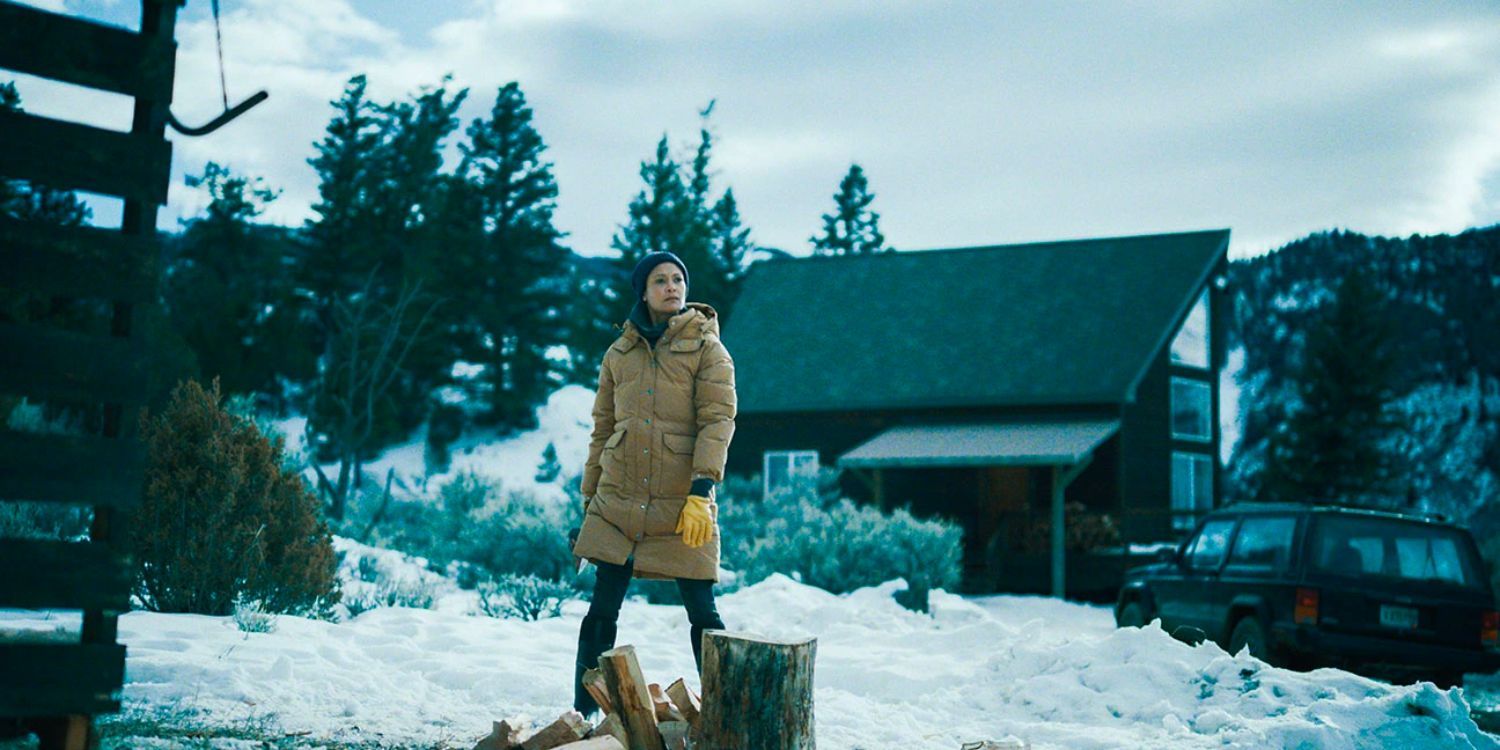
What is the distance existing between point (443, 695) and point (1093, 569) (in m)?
17.5

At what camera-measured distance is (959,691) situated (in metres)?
8.06

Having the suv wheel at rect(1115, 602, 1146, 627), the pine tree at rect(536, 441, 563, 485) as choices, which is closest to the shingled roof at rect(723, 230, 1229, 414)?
the suv wheel at rect(1115, 602, 1146, 627)

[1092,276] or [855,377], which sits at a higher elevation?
[1092,276]

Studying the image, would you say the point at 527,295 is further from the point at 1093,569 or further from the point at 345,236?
the point at 1093,569

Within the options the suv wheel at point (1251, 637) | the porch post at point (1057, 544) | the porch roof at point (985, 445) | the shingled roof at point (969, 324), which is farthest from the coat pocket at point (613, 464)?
the shingled roof at point (969, 324)

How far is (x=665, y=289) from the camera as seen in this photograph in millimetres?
6055

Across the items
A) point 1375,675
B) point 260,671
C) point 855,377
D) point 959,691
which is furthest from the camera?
point 855,377

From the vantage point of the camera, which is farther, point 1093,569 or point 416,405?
point 416,405

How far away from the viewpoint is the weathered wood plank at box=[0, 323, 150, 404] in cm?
390

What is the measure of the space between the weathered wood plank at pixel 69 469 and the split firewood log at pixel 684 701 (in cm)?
236

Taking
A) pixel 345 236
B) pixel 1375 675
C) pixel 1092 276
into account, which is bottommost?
pixel 1375 675

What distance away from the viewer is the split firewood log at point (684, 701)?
5.49m

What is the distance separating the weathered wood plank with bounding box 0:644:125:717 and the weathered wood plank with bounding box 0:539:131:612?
0.44 ft

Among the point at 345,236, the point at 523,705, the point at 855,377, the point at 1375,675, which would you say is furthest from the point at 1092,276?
the point at 345,236
